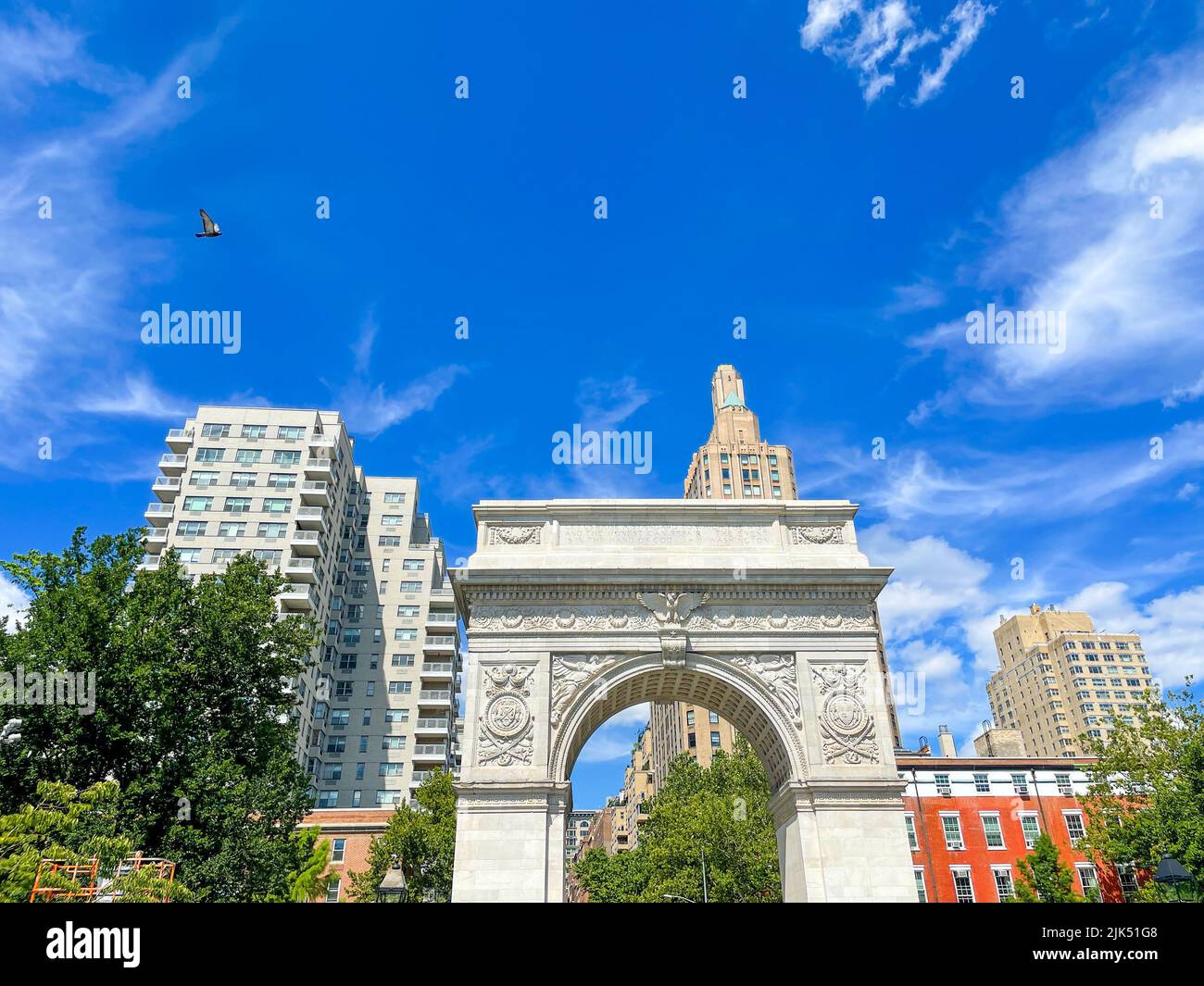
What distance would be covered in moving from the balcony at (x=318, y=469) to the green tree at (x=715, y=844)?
3209cm

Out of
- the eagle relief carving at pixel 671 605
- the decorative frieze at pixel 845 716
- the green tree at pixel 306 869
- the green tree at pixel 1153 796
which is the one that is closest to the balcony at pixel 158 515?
the green tree at pixel 306 869

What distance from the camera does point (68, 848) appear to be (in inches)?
781

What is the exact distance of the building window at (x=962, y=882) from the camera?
40594mm

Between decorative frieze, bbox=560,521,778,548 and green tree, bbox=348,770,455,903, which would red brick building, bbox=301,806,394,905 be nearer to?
green tree, bbox=348,770,455,903

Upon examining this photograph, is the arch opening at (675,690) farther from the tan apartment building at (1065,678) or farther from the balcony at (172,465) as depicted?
the tan apartment building at (1065,678)

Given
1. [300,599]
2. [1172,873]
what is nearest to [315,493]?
[300,599]

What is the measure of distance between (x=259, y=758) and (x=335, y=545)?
112 feet

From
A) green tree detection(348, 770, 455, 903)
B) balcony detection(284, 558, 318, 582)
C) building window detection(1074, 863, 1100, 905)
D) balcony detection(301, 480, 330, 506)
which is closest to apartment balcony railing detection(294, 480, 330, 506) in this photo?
balcony detection(301, 480, 330, 506)

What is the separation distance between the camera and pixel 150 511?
2238 inches

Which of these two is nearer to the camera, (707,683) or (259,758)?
(707,683)
